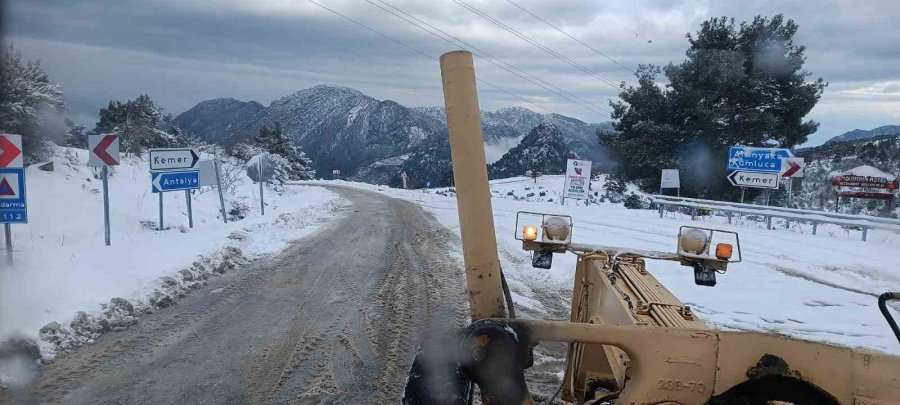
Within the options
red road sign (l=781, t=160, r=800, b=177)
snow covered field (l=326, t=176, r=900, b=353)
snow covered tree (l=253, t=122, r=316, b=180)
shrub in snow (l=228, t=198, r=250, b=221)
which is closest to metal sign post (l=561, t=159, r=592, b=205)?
red road sign (l=781, t=160, r=800, b=177)

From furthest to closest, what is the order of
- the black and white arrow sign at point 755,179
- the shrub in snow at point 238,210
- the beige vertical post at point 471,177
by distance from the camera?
the shrub in snow at point 238,210
the black and white arrow sign at point 755,179
the beige vertical post at point 471,177

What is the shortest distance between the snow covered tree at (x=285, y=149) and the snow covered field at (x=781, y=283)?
43786 millimetres

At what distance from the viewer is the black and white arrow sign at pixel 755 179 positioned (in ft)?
67.1

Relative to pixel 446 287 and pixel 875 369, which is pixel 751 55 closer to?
pixel 446 287

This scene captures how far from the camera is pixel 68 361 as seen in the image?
17.8ft

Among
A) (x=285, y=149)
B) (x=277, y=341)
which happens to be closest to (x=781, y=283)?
(x=277, y=341)

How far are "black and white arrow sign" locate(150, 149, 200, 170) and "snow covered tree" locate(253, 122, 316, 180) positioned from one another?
38651 mm

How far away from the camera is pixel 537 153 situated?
Result: 5862 centimetres

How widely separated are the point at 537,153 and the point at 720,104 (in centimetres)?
2985

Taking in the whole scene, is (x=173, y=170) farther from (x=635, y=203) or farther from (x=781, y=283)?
(x=635, y=203)

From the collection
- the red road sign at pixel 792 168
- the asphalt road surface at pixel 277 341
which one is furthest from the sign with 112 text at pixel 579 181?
the asphalt road surface at pixel 277 341

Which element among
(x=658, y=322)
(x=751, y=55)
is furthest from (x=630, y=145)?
(x=658, y=322)

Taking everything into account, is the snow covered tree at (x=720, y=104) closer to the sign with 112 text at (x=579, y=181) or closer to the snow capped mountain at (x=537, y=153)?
the sign with 112 text at (x=579, y=181)

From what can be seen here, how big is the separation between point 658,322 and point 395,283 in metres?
6.91
